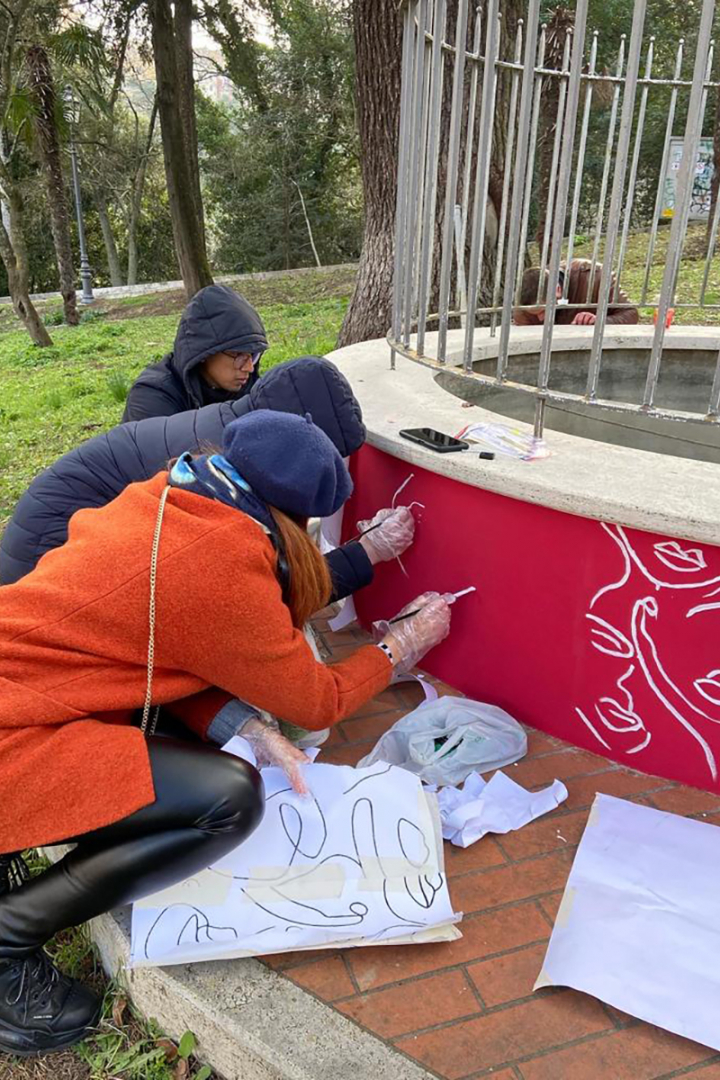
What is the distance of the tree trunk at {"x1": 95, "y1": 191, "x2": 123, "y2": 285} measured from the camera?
85.9 ft

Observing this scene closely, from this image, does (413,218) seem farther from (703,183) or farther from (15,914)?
(703,183)

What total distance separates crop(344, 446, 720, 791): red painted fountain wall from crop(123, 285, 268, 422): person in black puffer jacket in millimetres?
785

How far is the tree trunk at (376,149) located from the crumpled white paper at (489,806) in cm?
376

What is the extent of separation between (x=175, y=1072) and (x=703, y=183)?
17.9 feet

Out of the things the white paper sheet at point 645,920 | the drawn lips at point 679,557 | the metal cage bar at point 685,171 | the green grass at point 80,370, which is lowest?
the green grass at point 80,370

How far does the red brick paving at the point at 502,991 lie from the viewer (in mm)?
1588

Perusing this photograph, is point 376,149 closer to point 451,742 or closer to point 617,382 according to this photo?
point 617,382

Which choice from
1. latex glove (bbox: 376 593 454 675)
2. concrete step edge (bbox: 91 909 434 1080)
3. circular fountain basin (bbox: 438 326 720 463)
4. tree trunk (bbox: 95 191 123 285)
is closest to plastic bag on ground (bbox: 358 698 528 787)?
latex glove (bbox: 376 593 454 675)

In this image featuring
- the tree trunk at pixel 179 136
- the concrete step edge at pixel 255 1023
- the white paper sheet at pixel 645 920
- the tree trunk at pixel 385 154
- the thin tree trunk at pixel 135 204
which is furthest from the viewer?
the thin tree trunk at pixel 135 204

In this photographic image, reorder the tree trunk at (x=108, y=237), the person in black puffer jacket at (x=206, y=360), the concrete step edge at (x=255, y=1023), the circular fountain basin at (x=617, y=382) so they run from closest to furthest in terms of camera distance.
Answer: the concrete step edge at (x=255, y=1023)
the person in black puffer jacket at (x=206, y=360)
the circular fountain basin at (x=617, y=382)
the tree trunk at (x=108, y=237)

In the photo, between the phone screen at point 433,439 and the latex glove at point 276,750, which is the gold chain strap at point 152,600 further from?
the phone screen at point 433,439

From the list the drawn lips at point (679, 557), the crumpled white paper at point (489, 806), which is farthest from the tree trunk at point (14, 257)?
the drawn lips at point (679, 557)

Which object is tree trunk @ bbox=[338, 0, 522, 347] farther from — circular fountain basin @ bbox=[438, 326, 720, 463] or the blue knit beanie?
the blue knit beanie

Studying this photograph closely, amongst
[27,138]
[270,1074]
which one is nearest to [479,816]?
[270,1074]
